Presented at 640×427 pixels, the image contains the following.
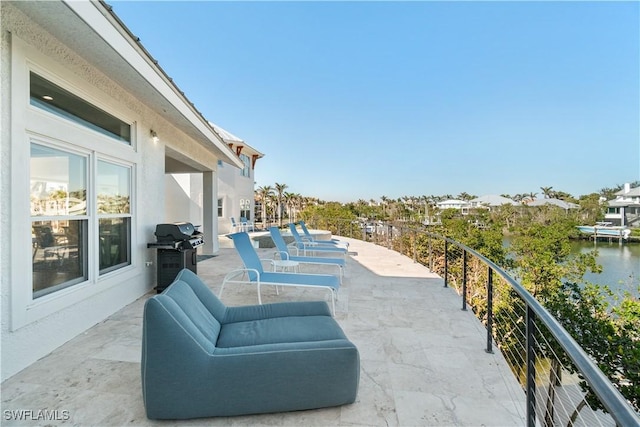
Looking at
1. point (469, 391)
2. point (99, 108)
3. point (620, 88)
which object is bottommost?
point (469, 391)

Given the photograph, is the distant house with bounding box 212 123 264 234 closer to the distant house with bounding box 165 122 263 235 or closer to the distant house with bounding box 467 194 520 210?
the distant house with bounding box 165 122 263 235

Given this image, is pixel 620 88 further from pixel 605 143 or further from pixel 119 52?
pixel 119 52

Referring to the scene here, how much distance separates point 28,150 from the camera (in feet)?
8.64

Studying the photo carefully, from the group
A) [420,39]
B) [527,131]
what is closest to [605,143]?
[527,131]

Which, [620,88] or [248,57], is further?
[620,88]

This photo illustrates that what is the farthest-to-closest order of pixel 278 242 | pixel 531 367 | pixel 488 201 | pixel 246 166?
1. pixel 488 201
2. pixel 246 166
3. pixel 278 242
4. pixel 531 367

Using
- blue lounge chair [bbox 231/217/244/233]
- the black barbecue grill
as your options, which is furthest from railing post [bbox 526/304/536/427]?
blue lounge chair [bbox 231/217/244/233]

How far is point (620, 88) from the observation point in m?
15.1

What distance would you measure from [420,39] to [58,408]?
43.5 feet

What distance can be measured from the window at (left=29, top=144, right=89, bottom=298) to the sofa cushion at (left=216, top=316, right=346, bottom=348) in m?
1.89

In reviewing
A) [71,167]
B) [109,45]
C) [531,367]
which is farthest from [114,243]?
[531,367]

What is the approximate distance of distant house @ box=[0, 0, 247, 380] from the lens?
8.05ft

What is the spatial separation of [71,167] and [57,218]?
60 centimetres

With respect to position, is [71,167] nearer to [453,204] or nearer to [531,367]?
[531,367]
